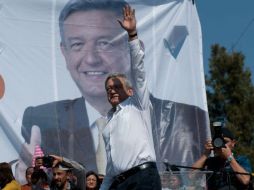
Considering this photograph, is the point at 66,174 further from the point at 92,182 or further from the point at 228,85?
the point at 228,85

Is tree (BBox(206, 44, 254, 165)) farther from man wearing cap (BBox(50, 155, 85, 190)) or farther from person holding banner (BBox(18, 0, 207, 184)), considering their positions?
man wearing cap (BBox(50, 155, 85, 190))

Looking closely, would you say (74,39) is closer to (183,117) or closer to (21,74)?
(21,74)

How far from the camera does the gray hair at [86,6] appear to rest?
9.14 m

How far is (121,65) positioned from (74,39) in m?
0.70

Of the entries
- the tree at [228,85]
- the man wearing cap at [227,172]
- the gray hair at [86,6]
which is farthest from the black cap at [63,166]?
the tree at [228,85]

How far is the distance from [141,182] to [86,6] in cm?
Answer: 532

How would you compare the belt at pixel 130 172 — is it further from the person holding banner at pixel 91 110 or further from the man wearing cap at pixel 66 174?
the person holding banner at pixel 91 110

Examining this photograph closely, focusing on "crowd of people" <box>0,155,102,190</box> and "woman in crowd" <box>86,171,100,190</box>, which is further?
"woman in crowd" <box>86,171,100,190</box>

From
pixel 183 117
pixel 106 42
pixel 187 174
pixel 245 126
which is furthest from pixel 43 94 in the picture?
pixel 245 126

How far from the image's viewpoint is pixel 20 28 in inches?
344

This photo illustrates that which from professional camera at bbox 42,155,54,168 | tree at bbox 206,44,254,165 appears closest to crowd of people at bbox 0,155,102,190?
professional camera at bbox 42,155,54,168

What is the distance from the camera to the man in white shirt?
4352 mm

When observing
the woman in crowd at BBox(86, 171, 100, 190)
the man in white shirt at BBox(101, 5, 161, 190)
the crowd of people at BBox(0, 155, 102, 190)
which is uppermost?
the man in white shirt at BBox(101, 5, 161, 190)

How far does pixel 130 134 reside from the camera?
4391mm
